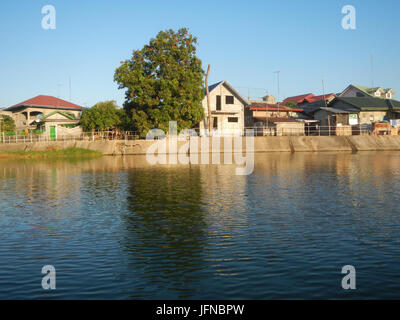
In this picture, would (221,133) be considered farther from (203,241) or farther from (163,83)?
(203,241)

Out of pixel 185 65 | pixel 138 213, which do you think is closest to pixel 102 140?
pixel 185 65

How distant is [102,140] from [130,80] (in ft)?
28.6

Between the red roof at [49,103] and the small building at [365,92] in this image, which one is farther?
the small building at [365,92]

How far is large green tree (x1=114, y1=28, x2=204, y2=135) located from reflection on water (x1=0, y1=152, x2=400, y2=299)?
29544mm

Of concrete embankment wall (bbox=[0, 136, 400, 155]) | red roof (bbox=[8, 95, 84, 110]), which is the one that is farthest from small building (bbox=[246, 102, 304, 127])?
red roof (bbox=[8, 95, 84, 110])

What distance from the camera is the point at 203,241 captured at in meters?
10.7

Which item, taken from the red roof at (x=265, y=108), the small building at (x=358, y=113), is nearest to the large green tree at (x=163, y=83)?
the red roof at (x=265, y=108)

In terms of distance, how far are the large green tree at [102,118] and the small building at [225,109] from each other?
12487 mm

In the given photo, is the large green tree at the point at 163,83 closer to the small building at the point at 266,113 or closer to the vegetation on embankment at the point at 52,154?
the vegetation on embankment at the point at 52,154

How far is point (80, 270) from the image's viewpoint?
343 inches

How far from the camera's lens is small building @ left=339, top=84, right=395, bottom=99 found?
78062 mm

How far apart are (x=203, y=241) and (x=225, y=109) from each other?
5065 cm

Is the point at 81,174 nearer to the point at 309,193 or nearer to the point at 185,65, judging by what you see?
the point at 309,193

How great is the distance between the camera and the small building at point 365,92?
78062 mm
